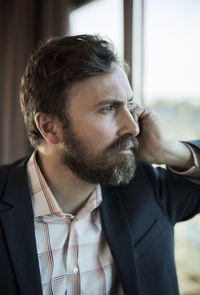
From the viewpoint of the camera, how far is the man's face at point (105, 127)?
1192 mm

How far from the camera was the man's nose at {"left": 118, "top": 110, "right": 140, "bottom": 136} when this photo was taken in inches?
47.4

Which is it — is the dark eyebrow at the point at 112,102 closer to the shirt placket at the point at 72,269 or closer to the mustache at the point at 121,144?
the mustache at the point at 121,144

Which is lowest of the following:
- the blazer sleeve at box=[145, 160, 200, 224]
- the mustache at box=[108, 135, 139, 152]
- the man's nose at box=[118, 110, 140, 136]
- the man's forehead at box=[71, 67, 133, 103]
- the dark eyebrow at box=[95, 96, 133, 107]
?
the blazer sleeve at box=[145, 160, 200, 224]

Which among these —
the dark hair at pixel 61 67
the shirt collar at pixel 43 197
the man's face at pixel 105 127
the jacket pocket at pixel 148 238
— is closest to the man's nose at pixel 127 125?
the man's face at pixel 105 127

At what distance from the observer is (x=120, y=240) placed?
49.0 inches

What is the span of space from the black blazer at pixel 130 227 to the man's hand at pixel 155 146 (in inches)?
3.0

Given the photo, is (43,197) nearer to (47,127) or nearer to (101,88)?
(47,127)

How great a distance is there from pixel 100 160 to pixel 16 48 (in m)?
1.77

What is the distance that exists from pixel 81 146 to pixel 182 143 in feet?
1.52

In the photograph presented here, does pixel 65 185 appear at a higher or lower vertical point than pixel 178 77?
lower

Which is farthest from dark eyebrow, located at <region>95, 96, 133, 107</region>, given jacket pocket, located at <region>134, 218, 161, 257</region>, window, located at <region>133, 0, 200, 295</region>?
window, located at <region>133, 0, 200, 295</region>

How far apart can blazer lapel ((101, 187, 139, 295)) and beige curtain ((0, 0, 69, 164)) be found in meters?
1.47

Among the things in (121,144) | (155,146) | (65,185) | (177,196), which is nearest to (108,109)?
(121,144)

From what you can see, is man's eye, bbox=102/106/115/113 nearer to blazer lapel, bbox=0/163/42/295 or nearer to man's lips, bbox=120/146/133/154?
man's lips, bbox=120/146/133/154
